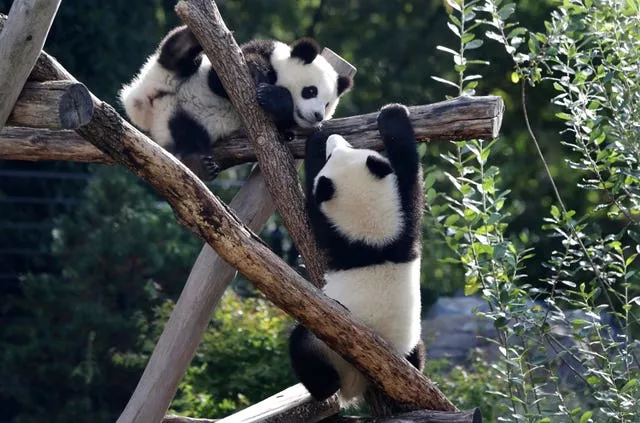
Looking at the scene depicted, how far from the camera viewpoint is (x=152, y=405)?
156 inches

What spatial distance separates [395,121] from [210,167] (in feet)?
2.63

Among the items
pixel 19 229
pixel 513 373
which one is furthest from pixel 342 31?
pixel 513 373

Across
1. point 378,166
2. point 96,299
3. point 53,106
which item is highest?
point 53,106

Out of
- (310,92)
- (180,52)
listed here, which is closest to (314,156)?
(310,92)

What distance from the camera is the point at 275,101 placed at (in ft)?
12.9

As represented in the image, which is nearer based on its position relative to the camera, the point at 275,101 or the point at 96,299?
the point at 275,101

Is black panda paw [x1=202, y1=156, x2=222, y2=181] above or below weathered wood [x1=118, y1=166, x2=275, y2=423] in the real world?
Result: above

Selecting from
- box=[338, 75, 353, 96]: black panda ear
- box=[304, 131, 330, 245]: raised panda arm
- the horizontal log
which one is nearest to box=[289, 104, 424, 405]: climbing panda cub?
box=[304, 131, 330, 245]: raised panda arm

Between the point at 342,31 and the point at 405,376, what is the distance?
7522mm

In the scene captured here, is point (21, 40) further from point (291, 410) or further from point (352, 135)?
point (291, 410)

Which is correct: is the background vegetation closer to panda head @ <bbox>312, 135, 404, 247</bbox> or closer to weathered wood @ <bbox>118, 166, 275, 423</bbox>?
panda head @ <bbox>312, 135, 404, 247</bbox>

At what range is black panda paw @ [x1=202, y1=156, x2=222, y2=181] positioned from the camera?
4105 millimetres

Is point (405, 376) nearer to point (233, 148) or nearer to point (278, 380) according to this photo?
point (233, 148)

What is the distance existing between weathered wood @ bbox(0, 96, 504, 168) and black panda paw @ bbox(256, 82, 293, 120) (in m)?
0.17
